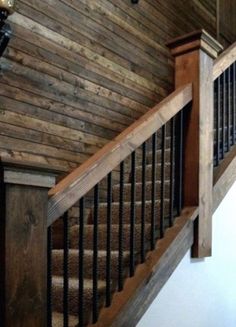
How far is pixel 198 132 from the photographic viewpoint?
2.25 meters

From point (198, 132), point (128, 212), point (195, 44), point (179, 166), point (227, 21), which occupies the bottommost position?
point (128, 212)

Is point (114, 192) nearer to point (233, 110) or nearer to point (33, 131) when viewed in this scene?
point (33, 131)

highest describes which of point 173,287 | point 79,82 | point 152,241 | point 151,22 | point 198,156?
point 151,22

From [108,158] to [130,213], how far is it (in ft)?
1.40

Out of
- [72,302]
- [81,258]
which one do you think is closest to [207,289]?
[72,302]

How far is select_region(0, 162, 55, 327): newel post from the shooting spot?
122cm

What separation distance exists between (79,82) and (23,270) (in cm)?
206

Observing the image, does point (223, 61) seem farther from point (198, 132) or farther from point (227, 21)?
point (227, 21)

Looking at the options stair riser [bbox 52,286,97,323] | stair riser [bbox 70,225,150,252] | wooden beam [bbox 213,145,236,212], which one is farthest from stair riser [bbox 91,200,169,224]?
stair riser [bbox 52,286,97,323]

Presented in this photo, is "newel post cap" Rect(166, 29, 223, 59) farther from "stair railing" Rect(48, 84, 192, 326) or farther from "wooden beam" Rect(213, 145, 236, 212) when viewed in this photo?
"wooden beam" Rect(213, 145, 236, 212)

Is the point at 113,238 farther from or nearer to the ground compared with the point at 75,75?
nearer to the ground

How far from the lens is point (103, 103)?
3.35 m

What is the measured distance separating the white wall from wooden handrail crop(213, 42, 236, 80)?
2.40 ft

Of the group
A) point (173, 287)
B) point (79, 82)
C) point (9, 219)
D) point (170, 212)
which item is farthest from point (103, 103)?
point (9, 219)
